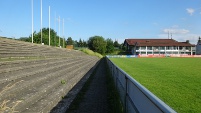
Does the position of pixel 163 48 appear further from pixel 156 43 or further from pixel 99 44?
pixel 99 44

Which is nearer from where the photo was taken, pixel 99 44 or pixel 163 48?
pixel 163 48

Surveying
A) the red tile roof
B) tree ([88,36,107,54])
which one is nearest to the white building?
the red tile roof

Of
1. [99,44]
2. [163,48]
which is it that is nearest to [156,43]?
[163,48]

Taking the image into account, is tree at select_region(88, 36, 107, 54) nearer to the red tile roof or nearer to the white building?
the red tile roof

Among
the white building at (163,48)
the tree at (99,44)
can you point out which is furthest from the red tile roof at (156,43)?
the tree at (99,44)

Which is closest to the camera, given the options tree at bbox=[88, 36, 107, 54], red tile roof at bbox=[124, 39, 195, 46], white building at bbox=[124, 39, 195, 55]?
white building at bbox=[124, 39, 195, 55]

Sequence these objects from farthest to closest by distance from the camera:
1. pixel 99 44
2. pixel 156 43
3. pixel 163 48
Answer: pixel 99 44 → pixel 156 43 → pixel 163 48

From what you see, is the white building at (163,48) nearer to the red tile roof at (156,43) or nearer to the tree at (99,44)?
the red tile roof at (156,43)

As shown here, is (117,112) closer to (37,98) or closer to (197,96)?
(37,98)

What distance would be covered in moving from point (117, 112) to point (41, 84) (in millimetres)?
3643

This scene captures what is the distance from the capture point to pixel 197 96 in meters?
10.4

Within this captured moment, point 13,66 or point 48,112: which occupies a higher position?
point 13,66

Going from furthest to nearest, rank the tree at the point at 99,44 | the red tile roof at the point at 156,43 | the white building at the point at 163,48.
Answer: the tree at the point at 99,44
the red tile roof at the point at 156,43
the white building at the point at 163,48

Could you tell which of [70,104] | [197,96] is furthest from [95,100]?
[197,96]
